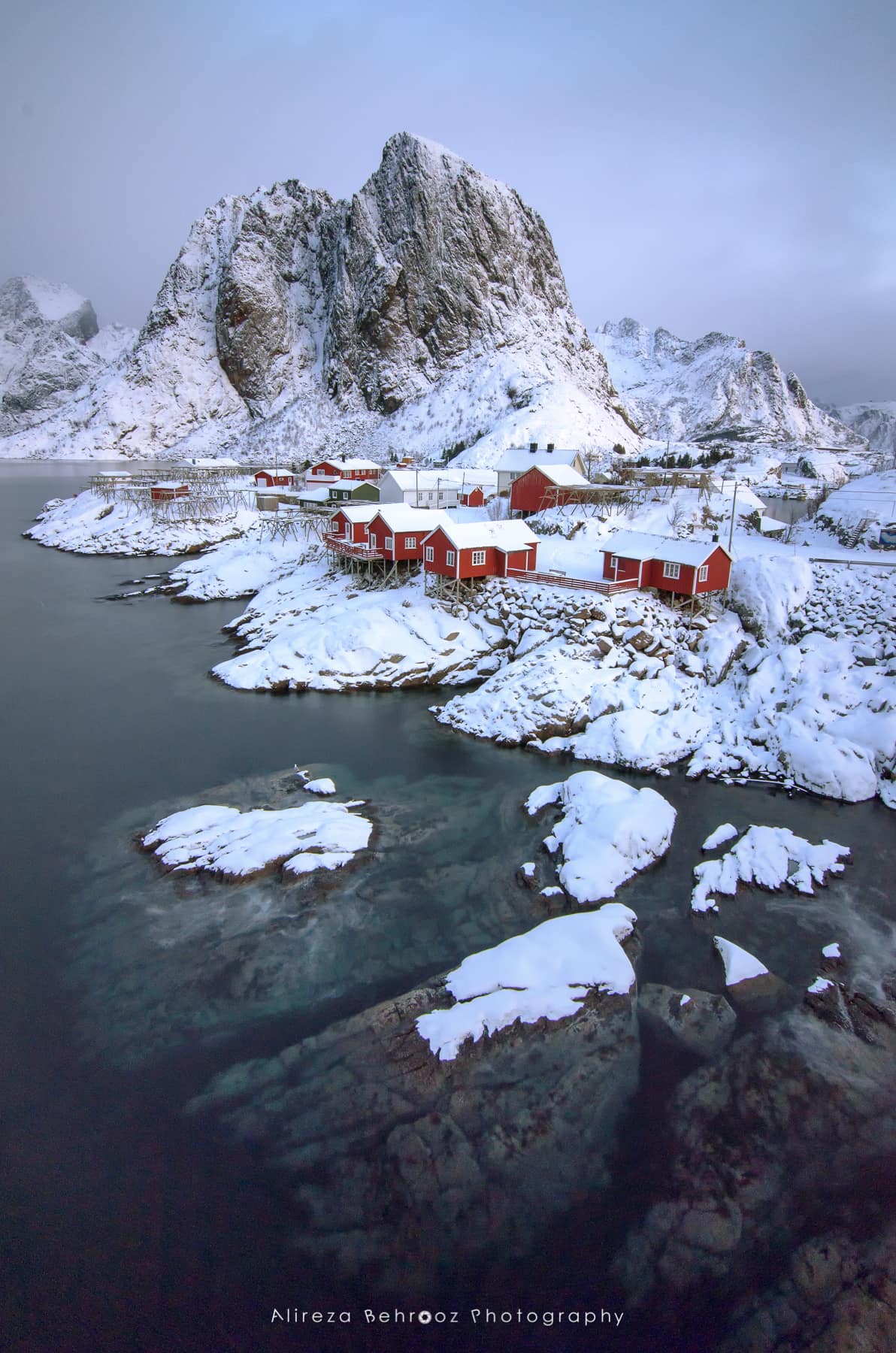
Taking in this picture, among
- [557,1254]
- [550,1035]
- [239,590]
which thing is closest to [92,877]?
[550,1035]

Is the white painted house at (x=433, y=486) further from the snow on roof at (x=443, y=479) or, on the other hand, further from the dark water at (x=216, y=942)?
the dark water at (x=216, y=942)

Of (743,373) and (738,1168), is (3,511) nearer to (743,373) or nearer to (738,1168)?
Answer: (738,1168)

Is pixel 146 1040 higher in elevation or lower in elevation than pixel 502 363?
lower

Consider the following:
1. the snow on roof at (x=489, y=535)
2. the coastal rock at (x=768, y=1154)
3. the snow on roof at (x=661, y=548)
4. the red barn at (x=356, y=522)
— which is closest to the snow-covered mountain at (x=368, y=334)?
the red barn at (x=356, y=522)

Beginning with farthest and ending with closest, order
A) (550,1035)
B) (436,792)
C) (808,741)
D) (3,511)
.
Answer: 1. (3,511)
2. (808,741)
3. (436,792)
4. (550,1035)

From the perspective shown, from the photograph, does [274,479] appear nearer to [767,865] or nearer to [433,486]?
[433,486]

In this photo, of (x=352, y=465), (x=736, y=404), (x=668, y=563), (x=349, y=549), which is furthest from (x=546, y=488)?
(x=736, y=404)
